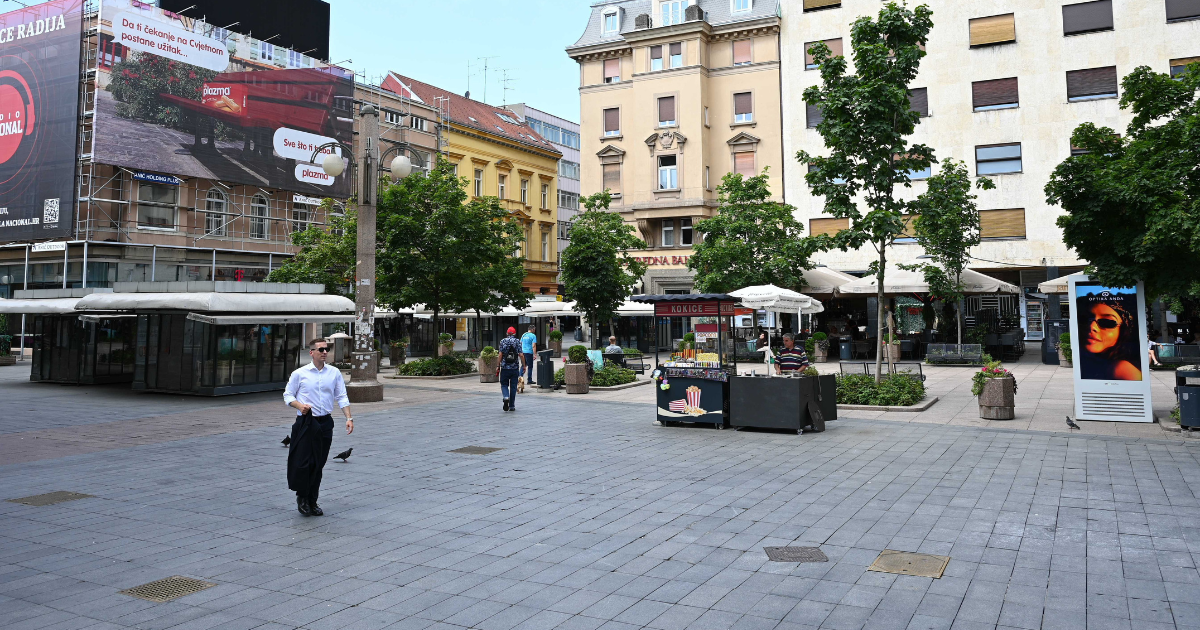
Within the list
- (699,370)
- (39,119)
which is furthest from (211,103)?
(699,370)

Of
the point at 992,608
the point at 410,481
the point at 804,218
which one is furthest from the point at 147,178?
the point at 992,608

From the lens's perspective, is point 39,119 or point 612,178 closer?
point 39,119

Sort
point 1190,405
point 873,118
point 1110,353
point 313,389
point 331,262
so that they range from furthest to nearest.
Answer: point 331,262, point 873,118, point 1110,353, point 1190,405, point 313,389

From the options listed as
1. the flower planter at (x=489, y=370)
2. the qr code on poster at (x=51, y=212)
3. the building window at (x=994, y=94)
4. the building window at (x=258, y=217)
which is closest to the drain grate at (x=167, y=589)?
the flower planter at (x=489, y=370)

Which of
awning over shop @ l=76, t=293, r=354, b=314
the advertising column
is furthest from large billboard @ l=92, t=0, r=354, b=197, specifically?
the advertising column

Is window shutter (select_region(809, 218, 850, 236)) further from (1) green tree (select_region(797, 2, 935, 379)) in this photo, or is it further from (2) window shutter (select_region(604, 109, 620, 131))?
(1) green tree (select_region(797, 2, 935, 379))

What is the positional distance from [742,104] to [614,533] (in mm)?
36811

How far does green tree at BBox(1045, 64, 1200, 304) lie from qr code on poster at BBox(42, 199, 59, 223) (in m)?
40.8

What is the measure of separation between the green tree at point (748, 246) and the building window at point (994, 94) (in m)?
11.2

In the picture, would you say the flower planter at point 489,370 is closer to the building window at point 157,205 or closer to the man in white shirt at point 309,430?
the man in white shirt at point 309,430

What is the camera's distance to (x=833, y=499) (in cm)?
789

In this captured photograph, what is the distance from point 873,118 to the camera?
16.7 meters

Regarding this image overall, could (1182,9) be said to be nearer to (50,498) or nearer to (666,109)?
(666,109)

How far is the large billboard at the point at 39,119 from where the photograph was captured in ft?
120
